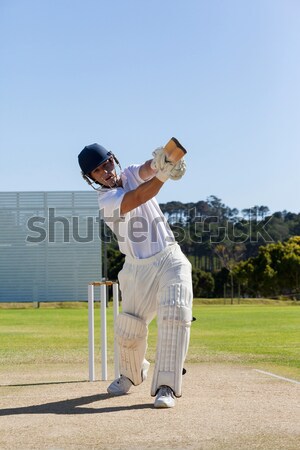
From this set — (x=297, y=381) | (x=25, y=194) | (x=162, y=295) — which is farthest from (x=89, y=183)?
(x=25, y=194)

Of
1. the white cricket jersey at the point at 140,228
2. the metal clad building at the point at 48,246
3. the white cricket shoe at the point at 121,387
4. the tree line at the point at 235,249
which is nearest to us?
the white cricket jersey at the point at 140,228

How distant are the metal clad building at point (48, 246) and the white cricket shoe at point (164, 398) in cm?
5191

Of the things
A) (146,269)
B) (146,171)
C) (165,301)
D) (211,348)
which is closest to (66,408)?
(165,301)

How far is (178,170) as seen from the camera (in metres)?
7.29

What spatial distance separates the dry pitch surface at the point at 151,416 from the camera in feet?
19.0

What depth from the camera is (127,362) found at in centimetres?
830

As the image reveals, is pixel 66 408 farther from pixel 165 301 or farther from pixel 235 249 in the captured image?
pixel 235 249

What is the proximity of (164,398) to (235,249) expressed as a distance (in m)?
108

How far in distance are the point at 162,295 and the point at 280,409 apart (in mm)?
1356

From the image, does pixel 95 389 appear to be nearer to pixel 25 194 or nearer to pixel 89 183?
pixel 89 183

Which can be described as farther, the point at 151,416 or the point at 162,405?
the point at 162,405

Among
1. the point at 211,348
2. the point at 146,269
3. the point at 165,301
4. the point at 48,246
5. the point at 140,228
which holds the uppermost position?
the point at 48,246

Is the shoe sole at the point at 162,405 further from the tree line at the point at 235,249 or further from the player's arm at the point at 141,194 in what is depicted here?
the tree line at the point at 235,249

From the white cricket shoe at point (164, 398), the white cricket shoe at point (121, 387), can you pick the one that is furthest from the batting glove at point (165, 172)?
the white cricket shoe at point (121, 387)
